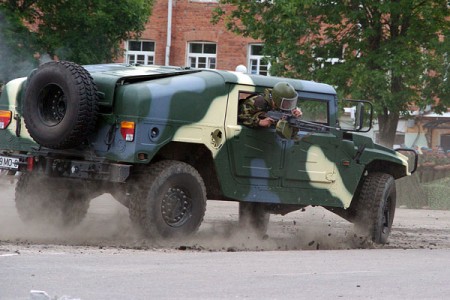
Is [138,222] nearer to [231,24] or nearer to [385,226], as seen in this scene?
[385,226]

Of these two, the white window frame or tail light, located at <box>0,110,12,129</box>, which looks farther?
the white window frame

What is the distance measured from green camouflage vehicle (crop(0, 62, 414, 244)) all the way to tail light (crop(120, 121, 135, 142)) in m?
0.01

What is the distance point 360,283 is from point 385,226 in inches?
244

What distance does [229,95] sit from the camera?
13.5 metres

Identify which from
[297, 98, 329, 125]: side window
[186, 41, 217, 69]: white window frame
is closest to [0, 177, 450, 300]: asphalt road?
[297, 98, 329, 125]: side window

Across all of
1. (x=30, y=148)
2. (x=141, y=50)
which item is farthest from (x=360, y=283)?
(x=141, y=50)

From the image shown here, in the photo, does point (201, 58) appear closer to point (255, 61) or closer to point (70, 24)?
point (255, 61)

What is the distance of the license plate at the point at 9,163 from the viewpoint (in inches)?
515

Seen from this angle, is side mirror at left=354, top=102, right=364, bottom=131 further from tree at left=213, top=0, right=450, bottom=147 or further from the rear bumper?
tree at left=213, top=0, right=450, bottom=147

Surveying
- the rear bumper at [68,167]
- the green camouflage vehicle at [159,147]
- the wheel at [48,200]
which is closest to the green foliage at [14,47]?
the wheel at [48,200]

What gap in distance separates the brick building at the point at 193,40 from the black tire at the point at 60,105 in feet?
92.3

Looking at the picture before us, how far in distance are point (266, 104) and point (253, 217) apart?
224 centimetres

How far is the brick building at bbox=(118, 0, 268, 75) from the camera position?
136 ft

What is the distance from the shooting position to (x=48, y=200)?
13992 mm
